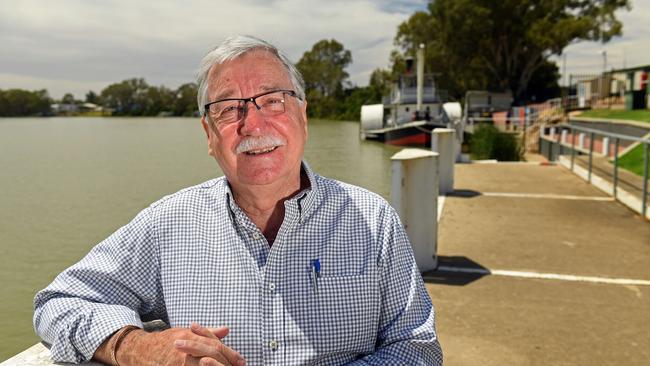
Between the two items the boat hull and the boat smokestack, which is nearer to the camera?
the boat hull

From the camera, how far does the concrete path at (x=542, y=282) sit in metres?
3.16

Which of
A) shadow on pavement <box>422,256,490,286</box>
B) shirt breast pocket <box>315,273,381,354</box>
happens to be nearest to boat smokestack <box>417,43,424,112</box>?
shadow on pavement <box>422,256,490,286</box>

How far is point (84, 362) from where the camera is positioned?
1.42 m

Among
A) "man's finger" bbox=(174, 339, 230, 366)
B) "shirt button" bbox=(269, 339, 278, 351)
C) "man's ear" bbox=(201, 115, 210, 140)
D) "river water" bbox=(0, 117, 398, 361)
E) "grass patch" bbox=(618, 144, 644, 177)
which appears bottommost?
"river water" bbox=(0, 117, 398, 361)

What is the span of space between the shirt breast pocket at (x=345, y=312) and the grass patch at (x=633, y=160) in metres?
9.12

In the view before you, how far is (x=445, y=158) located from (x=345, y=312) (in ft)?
22.0

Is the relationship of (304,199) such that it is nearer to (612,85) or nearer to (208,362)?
(208,362)

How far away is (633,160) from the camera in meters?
10.3

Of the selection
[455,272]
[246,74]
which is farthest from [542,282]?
[246,74]

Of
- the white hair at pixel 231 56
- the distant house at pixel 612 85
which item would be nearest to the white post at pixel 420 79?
the distant house at pixel 612 85

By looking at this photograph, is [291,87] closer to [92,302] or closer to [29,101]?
[92,302]

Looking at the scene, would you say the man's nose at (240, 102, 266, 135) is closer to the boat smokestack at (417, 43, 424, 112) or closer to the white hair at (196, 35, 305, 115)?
the white hair at (196, 35, 305, 115)

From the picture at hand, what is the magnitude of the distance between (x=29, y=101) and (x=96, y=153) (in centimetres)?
11159

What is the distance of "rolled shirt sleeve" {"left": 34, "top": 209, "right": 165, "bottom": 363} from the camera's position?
141cm
